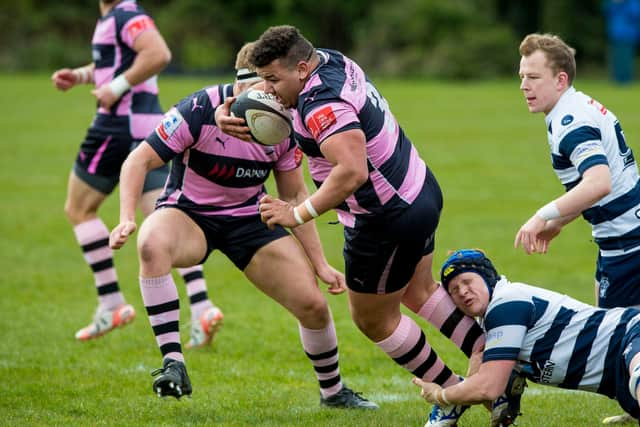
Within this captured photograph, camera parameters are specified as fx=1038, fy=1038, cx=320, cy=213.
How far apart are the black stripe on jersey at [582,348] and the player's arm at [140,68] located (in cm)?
412

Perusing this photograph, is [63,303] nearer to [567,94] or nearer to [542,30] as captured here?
[567,94]

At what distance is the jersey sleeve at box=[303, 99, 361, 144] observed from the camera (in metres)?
4.52

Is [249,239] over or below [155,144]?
below

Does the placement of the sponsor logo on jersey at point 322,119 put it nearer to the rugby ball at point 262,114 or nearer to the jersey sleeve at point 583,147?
the rugby ball at point 262,114

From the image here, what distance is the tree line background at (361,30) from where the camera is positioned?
36906 millimetres

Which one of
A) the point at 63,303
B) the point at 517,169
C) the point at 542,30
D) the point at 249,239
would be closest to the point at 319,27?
the point at 542,30

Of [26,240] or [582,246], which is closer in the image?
[582,246]

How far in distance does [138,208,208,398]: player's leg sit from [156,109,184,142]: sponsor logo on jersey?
450mm

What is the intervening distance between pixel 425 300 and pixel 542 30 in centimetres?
3500

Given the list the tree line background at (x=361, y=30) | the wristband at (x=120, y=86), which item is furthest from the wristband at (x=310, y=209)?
the tree line background at (x=361, y=30)

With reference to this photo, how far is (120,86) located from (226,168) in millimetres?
2224

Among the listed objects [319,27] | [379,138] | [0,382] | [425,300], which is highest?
[379,138]

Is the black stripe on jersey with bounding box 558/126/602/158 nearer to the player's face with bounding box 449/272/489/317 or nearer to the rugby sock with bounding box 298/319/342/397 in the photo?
the player's face with bounding box 449/272/489/317

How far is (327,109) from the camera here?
454 cm
